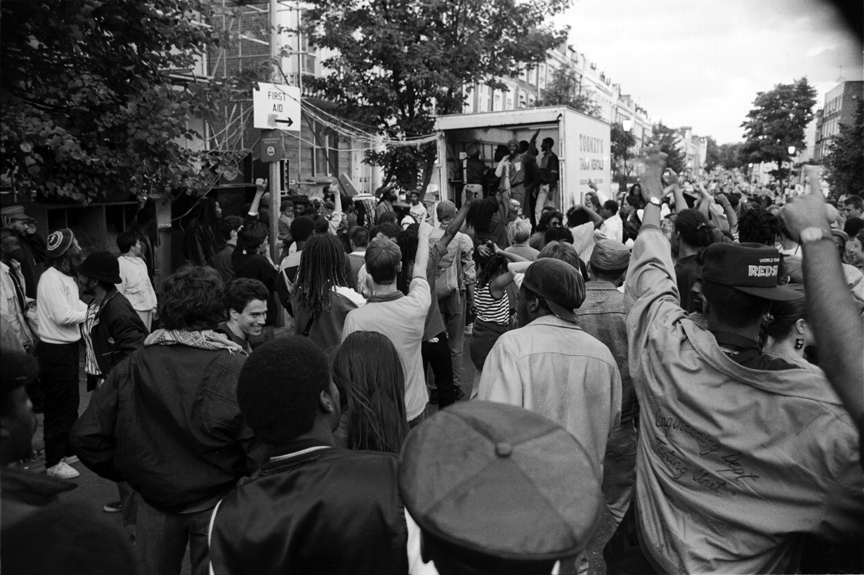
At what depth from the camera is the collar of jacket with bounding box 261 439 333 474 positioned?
79.8 inches

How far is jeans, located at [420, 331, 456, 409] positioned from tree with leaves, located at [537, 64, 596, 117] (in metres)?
24.4

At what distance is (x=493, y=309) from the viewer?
214 inches

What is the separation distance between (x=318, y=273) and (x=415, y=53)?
13506 millimetres

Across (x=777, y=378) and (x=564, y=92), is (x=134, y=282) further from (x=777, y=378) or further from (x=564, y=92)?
(x=564, y=92)

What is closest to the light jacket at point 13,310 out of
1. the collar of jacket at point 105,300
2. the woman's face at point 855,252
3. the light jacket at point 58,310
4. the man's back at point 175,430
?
the light jacket at point 58,310

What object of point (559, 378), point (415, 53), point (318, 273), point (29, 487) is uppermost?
point (415, 53)

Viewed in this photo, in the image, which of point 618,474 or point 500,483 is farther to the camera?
point 618,474

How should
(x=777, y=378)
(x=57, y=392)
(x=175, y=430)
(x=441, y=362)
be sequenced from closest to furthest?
(x=777, y=378), (x=175, y=430), (x=57, y=392), (x=441, y=362)

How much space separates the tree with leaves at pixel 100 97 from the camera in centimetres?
Answer: 611

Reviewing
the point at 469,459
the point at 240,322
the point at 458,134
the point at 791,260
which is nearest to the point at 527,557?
the point at 469,459

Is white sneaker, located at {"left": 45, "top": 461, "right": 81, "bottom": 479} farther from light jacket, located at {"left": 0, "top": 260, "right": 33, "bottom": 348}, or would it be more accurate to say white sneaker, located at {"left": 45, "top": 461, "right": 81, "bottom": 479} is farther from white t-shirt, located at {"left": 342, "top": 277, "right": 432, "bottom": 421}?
white t-shirt, located at {"left": 342, "top": 277, "right": 432, "bottom": 421}

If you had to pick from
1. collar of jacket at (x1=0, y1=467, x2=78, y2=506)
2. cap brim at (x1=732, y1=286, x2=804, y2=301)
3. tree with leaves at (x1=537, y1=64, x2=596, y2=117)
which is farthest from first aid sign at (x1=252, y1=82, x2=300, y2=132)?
tree with leaves at (x1=537, y1=64, x2=596, y2=117)

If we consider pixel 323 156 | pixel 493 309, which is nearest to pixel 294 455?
pixel 493 309

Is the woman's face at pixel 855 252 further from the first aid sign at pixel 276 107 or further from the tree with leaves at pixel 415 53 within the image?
the tree with leaves at pixel 415 53
